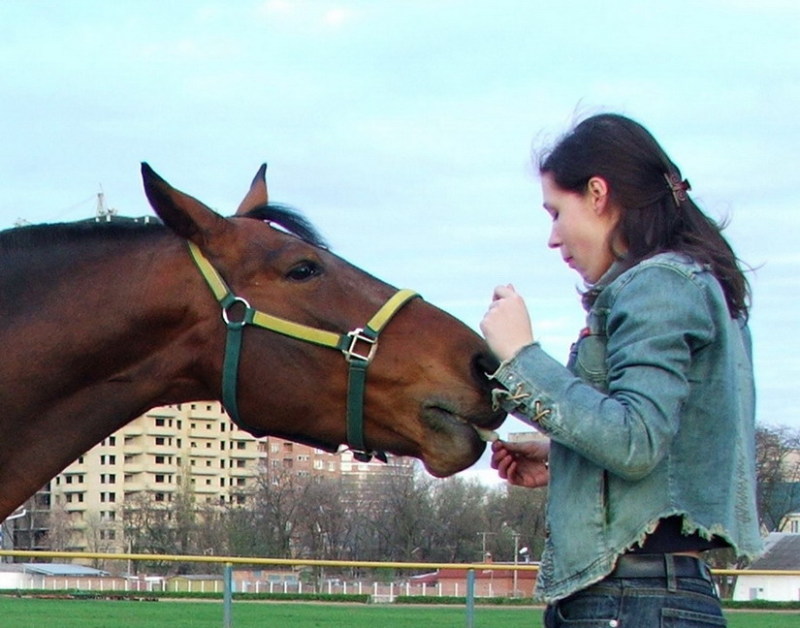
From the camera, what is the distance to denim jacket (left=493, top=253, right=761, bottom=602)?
8.50 feet

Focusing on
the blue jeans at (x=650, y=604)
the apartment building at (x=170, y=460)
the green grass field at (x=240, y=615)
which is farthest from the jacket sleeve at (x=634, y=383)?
the apartment building at (x=170, y=460)

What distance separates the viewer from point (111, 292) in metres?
3.54

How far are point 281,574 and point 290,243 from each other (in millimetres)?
11575

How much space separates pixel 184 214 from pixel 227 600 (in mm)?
10205

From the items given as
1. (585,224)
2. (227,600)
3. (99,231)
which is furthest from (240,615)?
(585,224)

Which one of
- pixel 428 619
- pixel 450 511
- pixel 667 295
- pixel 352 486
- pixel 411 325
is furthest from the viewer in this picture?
pixel 352 486

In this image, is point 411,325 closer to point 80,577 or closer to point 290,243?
point 290,243

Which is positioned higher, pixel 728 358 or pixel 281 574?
pixel 728 358

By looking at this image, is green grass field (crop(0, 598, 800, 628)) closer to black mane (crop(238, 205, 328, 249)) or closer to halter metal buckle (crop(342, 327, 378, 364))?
black mane (crop(238, 205, 328, 249))

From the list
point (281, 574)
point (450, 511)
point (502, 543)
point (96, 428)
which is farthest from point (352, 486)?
point (96, 428)

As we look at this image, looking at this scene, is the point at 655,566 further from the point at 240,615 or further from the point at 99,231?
the point at 240,615

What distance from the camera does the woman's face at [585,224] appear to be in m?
2.85

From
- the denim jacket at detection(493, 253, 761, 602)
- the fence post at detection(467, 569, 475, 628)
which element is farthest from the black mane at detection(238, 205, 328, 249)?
the fence post at detection(467, 569, 475, 628)

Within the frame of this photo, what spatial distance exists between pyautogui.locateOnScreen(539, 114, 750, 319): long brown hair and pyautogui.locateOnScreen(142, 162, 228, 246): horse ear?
1102 mm
